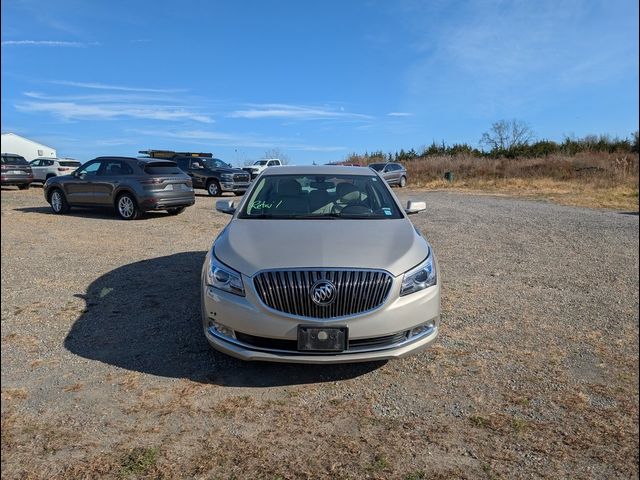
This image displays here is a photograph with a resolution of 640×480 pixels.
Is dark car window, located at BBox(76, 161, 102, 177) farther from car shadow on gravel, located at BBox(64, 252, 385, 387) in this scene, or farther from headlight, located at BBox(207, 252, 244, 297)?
headlight, located at BBox(207, 252, 244, 297)

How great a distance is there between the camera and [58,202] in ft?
41.5

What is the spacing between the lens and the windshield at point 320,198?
460cm

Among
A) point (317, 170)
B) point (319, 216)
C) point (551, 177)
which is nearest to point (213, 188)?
point (317, 170)

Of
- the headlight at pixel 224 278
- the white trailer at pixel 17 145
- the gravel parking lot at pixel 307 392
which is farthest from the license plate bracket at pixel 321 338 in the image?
the white trailer at pixel 17 145

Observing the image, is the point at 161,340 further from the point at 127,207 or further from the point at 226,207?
the point at 127,207

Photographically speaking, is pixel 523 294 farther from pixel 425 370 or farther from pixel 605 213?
pixel 605 213

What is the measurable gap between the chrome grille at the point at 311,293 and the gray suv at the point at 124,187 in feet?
30.7

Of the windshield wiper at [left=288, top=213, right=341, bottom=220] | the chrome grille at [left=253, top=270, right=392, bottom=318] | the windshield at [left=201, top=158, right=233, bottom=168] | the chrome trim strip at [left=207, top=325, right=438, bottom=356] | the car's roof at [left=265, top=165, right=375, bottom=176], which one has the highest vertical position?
the windshield at [left=201, top=158, right=233, bottom=168]

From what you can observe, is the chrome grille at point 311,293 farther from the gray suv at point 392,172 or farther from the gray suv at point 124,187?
the gray suv at point 392,172

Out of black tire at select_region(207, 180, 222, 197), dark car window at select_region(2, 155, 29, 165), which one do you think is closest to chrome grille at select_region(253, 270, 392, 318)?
black tire at select_region(207, 180, 222, 197)

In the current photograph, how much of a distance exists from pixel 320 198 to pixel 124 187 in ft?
28.1

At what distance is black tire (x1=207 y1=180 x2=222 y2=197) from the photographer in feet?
67.0

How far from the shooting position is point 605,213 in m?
13.9

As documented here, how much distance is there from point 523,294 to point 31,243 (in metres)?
7.50
